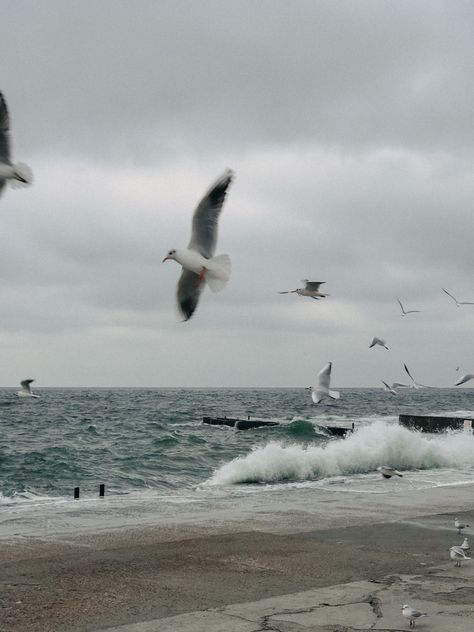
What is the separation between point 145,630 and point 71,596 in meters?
1.30

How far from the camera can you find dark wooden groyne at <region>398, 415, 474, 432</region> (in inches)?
1570

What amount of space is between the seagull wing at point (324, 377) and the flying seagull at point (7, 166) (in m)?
8.08

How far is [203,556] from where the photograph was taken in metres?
9.55

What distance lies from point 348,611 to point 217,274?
9.93 feet

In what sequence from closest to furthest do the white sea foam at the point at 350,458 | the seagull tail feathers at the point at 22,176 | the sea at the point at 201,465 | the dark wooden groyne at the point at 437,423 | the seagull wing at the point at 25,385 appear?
the seagull tail feathers at the point at 22,176, the seagull wing at the point at 25,385, the sea at the point at 201,465, the white sea foam at the point at 350,458, the dark wooden groyne at the point at 437,423

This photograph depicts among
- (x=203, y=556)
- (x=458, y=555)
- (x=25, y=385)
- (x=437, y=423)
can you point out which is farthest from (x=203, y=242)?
(x=437, y=423)

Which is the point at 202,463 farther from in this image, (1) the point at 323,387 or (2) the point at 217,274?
(2) the point at 217,274

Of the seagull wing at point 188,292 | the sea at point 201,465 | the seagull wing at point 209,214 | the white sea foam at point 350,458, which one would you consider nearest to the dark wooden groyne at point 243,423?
the sea at point 201,465

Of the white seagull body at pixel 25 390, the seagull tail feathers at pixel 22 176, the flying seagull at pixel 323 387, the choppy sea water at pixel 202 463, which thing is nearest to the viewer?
the seagull tail feathers at pixel 22 176

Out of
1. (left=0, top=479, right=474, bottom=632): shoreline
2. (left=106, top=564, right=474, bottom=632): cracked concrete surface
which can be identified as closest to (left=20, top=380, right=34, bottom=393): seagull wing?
(left=0, top=479, right=474, bottom=632): shoreline

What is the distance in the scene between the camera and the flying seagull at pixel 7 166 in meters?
6.13

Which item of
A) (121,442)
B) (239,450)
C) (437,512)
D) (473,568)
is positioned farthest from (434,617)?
(121,442)

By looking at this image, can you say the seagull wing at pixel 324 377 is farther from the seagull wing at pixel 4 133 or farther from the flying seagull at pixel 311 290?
the seagull wing at pixel 4 133

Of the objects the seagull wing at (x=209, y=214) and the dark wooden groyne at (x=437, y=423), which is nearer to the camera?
the seagull wing at (x=209, y=214)
